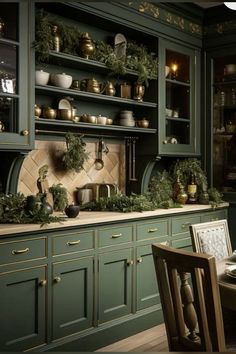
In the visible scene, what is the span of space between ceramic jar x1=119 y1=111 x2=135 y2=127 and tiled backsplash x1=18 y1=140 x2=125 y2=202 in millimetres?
247

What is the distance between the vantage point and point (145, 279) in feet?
10.7

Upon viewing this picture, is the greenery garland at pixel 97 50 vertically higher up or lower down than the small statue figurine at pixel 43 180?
higher up

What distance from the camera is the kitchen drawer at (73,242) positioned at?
259 centimetres

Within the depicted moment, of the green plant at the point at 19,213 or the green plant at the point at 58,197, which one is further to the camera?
the green plant at the point at 58,197

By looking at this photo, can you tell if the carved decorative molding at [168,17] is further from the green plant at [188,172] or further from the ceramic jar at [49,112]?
the green plant at [188,172]

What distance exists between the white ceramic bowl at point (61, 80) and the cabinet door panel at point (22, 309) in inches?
54.9

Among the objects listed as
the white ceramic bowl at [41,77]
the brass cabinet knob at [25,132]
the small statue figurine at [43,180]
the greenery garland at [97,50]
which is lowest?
the small statue figurine at [43,180]

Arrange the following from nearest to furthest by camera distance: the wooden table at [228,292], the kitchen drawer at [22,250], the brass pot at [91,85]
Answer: the wooden table at [228,292]
the kitchen drawer at [22,250]
the brass pot at [91,85]

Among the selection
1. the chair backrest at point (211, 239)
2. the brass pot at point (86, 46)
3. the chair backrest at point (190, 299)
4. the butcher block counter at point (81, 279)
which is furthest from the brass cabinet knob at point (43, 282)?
the brass pot at point (86, 46)

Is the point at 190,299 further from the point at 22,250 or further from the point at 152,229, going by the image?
the point at 152,229

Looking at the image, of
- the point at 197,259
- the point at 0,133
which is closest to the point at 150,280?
the point at 0,133

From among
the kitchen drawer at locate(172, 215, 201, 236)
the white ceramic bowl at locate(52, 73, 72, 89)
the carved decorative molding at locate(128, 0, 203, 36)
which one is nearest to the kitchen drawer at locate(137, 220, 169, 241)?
the kitchen drawer at locate(172, 215, 201, 236)

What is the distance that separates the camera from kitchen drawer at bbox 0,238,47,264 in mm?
2301

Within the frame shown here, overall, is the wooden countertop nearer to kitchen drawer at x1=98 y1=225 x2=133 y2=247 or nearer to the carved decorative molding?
kitchen drawer at x1=98 y1=225 x2=133 y2=247
